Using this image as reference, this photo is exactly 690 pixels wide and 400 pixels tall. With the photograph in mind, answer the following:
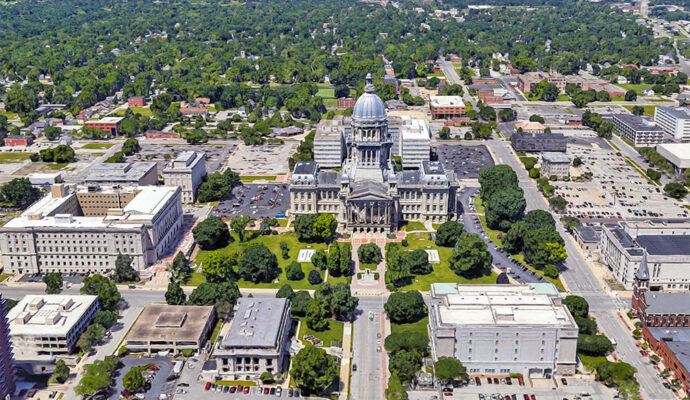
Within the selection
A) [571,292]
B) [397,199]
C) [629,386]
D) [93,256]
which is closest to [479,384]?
[629,386]

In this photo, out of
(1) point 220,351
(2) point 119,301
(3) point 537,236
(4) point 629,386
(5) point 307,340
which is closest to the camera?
(4) point 629,386

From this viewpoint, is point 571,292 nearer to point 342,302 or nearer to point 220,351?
point 342,302

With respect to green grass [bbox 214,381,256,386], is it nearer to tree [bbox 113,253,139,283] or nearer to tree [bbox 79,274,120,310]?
tree [bbox 79,274,120,310]

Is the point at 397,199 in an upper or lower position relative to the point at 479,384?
upper

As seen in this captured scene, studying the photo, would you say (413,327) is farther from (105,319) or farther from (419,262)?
(105,319)

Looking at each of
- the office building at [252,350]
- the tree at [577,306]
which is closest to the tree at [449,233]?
the tree at [577,306]
